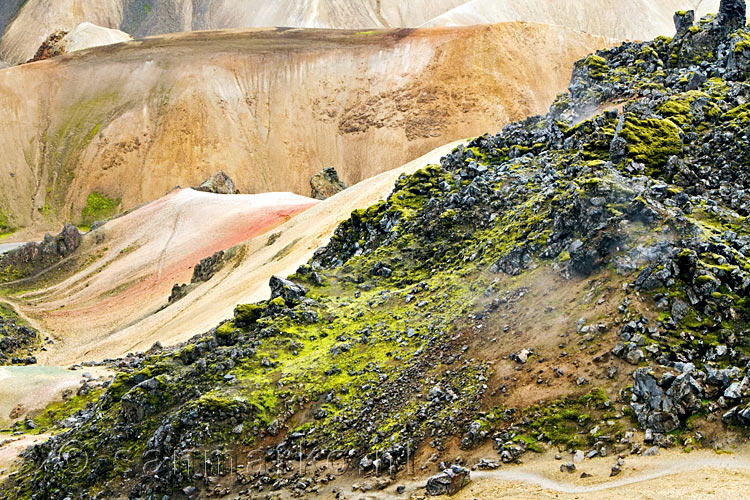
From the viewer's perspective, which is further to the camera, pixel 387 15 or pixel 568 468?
pixel 387 15

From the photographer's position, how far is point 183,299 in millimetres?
57625

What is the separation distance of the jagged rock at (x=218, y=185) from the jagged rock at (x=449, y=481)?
269 feet

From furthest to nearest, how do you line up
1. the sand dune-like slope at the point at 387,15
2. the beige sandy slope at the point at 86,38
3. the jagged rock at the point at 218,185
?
the sand dune-like slope at the point at 387,15 → the beige sandy slope at the point at 86,38 → the jagged rock at the point at 218,185

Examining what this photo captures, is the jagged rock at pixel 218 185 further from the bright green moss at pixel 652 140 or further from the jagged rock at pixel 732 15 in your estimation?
the bright green moss at pixel 652 140

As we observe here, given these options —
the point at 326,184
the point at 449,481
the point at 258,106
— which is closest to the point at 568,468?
the point at 449,481

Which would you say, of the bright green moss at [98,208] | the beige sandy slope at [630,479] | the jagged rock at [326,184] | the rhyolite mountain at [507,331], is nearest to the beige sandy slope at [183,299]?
the rhyolite mountain at [507,331]

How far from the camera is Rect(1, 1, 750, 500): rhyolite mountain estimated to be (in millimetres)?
18547

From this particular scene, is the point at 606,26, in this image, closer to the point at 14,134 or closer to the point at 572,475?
the point at 14,134

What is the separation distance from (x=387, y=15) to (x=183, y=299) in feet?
480

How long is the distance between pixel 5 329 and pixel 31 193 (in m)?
62.3

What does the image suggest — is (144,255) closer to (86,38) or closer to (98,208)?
(98,208)

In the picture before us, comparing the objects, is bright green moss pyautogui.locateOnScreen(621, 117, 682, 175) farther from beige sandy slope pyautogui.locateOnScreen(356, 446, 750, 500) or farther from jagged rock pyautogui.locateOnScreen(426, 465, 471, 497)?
jagged rock pyautogui.locateOnScreen(426, 465, 471, 497)

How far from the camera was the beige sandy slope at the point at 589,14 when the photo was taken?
16200 centimetres

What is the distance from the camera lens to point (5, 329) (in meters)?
59.6
